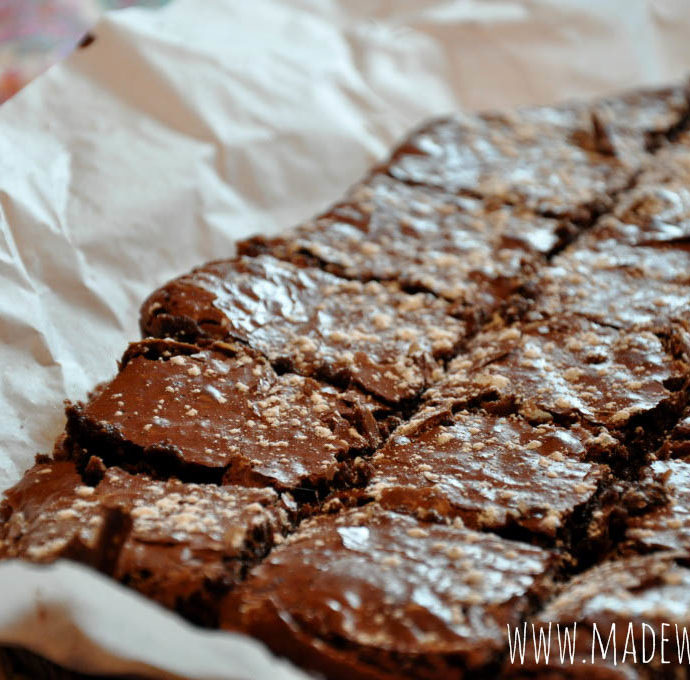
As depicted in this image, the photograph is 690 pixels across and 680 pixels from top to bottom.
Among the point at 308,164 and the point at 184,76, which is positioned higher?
the point at 184,76

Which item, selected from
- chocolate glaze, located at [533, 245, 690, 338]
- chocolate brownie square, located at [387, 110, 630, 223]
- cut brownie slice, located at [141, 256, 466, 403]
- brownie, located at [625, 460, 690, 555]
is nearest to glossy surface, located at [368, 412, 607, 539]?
brownie, located at [625, 460, 690, 555]

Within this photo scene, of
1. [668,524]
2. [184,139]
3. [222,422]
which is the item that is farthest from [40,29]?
[668,524]

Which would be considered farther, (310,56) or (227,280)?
(310,56)

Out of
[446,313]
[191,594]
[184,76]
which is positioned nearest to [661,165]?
[446,313]

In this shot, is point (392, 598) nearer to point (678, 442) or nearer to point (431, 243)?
point (678, 442)

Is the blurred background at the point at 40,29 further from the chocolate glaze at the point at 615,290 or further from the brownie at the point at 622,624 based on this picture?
the brownie at the point at 622,624

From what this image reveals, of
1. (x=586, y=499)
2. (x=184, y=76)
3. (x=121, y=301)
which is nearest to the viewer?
(x=586, y=499)

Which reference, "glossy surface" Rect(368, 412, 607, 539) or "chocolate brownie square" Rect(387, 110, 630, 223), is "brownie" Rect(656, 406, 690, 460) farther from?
"chocolate brownie square" Rect(387, 110, 630, 223)

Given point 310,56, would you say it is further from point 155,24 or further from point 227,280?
point 227,280
